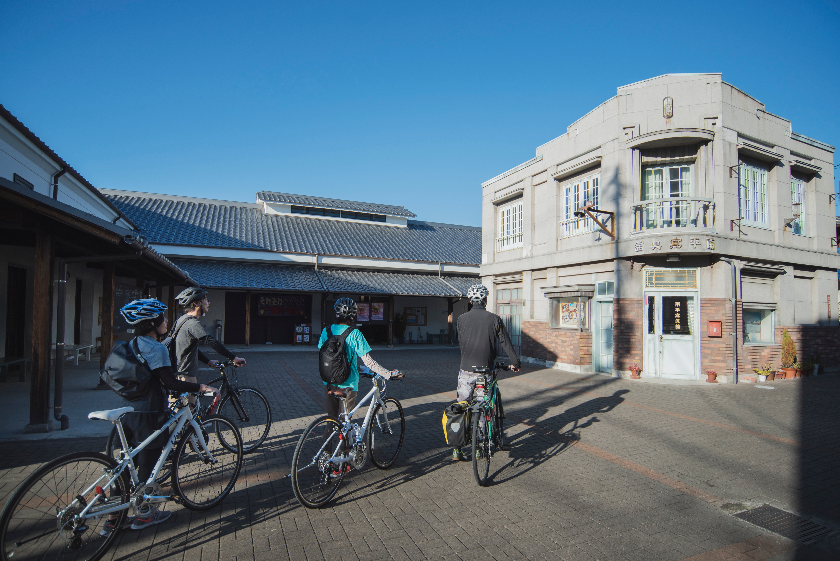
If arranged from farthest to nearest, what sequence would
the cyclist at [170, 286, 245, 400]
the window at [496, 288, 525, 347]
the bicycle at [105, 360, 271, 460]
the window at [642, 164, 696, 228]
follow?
the window at [496, 288, 525, 347] → the window at [642, 164, 696, 228] → the bicycle at [105, 360, 271, 460] → the cyclist at [170, 286, 245, 400]

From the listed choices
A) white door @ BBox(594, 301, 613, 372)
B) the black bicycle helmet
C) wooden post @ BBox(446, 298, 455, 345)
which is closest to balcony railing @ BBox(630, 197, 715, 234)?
white door @ BBox(594, 301, 613, 372)

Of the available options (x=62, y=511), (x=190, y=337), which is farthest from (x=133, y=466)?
(x=190, y=337)

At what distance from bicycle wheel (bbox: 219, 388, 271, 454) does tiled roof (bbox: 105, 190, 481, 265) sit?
676 inches

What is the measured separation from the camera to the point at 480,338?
17.1 ft

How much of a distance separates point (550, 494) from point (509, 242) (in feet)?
44.9

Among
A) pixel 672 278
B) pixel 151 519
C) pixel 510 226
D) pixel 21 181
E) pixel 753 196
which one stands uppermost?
pixel 753 196

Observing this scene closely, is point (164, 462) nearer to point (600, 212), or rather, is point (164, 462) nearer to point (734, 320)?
point (600, 212)

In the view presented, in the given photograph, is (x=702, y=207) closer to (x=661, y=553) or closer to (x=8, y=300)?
(x=661, y=553)

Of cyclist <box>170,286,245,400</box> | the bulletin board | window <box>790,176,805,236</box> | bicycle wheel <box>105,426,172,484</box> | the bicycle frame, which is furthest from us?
the bulletin board

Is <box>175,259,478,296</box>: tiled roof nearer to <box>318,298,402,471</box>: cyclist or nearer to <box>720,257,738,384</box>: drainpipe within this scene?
<box>720,257,738,384</box>: drainpipe

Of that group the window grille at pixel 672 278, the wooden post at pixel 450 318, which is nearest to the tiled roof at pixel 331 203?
the wooden post at pixel 450 318

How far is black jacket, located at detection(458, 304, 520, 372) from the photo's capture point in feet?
17.0

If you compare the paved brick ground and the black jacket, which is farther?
the black jacket

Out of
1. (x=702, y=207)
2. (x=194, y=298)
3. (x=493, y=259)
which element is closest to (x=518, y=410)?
(x=194, y=298)
